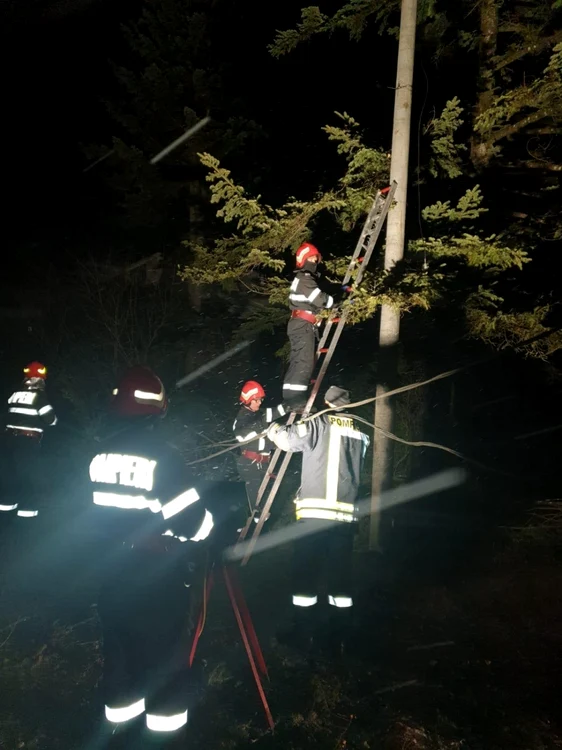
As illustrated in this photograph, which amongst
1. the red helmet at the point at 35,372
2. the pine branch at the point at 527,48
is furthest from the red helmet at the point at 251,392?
the pine branch at the point at 527,48

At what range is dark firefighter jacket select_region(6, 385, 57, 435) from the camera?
332 inches

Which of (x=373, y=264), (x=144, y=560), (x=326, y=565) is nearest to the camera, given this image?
(x=144, y=560)

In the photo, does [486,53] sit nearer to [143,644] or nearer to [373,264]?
[373,264]

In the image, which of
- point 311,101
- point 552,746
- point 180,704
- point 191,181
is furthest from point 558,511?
point 191,181

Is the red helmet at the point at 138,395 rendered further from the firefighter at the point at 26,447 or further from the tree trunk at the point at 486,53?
the tree trunk at the point at 486,53

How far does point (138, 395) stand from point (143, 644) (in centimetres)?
161

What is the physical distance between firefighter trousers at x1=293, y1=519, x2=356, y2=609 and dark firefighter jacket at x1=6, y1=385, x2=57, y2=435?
472cm

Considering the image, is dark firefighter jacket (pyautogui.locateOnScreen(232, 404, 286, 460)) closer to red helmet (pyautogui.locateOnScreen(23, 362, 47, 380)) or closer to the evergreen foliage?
the evergreen foliage

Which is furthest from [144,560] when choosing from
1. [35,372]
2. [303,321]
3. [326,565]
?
[35,372]

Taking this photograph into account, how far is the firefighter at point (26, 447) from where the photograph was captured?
8.05 meters

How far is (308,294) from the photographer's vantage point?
543cm

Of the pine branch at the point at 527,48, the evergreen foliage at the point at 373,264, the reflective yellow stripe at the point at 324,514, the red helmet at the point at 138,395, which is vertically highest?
the pine branch at the point at 527,48

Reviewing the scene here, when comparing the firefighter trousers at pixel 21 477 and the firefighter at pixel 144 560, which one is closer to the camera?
the firefighter at pixel 144 560

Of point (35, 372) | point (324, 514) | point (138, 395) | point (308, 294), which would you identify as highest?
point (308, 294)
